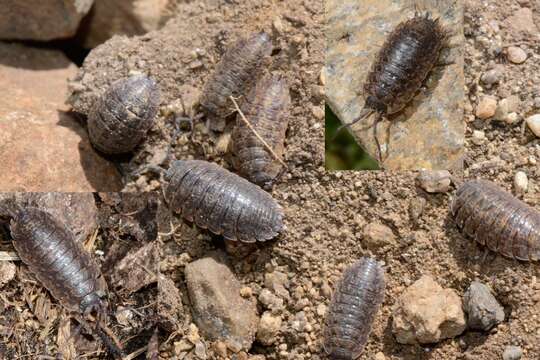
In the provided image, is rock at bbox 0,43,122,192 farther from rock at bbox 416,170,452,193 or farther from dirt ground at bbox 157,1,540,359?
rock at bbox 416,170,452,193

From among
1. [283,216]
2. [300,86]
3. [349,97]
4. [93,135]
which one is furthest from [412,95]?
[93,135]

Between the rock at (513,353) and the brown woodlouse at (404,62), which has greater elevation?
the brown woodlouse at (404,62)

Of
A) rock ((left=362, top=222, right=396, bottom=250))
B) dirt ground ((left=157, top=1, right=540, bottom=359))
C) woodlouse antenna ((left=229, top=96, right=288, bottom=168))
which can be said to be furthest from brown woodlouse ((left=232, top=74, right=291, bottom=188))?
rock ((left=362, top=222, right=396, bottom=250))

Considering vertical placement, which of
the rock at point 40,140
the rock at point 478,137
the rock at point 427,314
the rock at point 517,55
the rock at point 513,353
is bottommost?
the rock at point 513,353

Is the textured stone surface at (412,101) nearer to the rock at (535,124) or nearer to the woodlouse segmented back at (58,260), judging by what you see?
the rock at (535,124)

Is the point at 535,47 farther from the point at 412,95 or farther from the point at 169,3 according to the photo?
the point at 169,3

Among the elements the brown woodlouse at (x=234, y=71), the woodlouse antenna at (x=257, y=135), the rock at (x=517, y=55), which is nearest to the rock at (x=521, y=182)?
the rock at (x=517, y=55)

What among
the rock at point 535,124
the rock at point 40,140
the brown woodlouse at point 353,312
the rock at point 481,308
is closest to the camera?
the rock at point 481,308

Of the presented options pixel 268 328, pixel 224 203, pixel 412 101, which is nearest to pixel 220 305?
pixel 268 328

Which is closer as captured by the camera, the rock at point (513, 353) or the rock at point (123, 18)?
the rock at point (513, 353)
